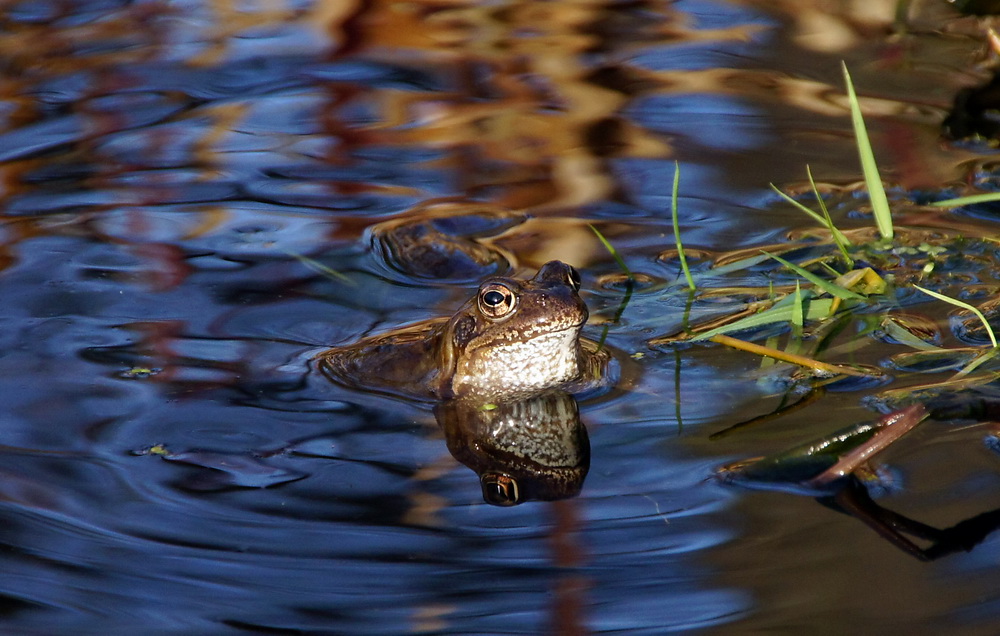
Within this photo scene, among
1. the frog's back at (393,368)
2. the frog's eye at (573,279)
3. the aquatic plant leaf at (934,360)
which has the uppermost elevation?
the frog's eye at (573,279)

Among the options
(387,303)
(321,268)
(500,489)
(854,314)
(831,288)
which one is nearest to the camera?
(500,489)

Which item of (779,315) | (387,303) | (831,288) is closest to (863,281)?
(831,288)

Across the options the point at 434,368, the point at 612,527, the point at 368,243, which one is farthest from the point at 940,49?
the point at 612,527

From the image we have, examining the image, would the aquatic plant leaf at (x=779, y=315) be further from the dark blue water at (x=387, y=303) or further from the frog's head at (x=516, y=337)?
the frog's head at (x=516, y=337)

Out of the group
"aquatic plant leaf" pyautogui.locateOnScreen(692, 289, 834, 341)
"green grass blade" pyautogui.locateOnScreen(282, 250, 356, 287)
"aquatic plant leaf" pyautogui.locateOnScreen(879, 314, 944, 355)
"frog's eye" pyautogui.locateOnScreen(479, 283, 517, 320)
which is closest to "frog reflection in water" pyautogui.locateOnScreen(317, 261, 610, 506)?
"frog's eye" pyautogui.locateOnScreen(479, 283, 517, 320)

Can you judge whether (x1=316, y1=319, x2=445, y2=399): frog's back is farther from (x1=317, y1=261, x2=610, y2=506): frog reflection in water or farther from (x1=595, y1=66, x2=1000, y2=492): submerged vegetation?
(x1=595, y1=66, x2=1000, y2=492): submerged vegetation

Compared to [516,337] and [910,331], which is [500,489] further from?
[910,331]

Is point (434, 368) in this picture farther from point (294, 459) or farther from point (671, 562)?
point (671, 562)

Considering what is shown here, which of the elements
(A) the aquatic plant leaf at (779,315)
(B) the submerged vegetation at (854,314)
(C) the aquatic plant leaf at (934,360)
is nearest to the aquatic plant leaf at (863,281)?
(B) the submerged vegetation at (854,314)
